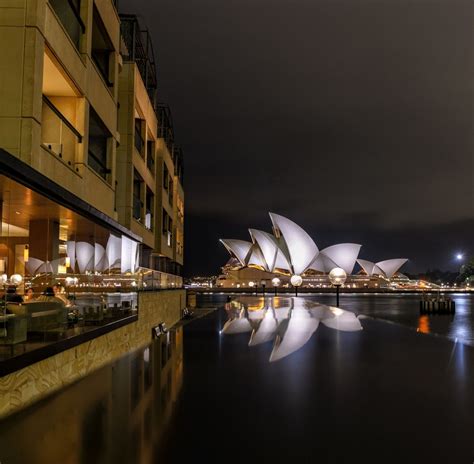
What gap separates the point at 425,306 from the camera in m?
29.7

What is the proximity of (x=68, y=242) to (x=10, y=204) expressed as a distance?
7.91ft

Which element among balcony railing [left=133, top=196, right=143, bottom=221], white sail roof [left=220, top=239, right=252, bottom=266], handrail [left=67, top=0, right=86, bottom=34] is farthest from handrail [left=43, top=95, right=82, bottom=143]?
white sail roof [left=220, top=239, right=252, bottom=266]

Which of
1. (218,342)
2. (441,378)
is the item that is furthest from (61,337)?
(441,378)

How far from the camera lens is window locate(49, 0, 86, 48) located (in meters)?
10.5

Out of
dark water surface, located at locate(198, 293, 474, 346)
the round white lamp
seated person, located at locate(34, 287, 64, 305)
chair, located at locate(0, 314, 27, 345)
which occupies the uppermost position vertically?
the round white lamp

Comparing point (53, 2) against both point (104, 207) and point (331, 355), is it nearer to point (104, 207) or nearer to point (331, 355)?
point (104, 207)

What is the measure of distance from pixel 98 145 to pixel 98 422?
1126cm

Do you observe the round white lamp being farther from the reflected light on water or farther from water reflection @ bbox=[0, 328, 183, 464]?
the reflected light on water

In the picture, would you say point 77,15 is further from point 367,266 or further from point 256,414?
point 367,266

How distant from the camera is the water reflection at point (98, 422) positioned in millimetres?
3625

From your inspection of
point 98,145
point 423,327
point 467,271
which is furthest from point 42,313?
point 467,271

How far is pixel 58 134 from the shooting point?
9938 mm

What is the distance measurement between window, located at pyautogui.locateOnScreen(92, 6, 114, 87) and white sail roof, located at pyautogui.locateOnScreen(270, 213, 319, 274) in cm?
5504

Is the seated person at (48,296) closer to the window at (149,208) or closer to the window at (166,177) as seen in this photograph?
the window at (149,208)
